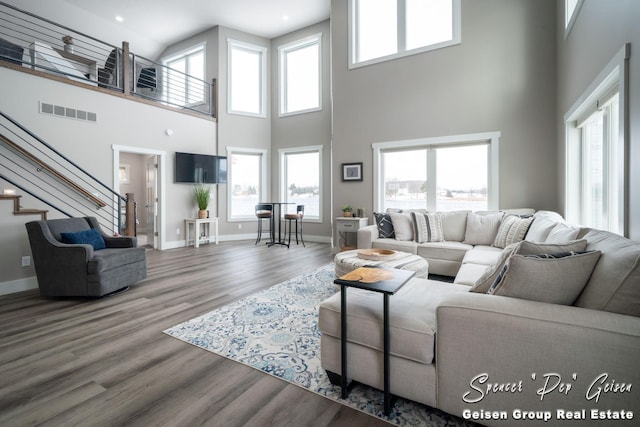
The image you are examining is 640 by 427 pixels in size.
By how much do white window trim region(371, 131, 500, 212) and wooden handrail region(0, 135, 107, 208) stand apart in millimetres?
4682

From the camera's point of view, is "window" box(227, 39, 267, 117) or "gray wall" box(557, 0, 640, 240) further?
"window" box(227, 39, 267, 117)

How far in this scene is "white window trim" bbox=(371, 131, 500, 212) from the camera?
4723 millimetres

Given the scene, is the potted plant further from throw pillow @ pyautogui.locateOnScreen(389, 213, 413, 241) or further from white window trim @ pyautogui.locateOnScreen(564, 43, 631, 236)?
white window trim @ pyautogui.locateOnScreen(564, 43, 631, 236)

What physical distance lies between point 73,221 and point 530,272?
15.6ft

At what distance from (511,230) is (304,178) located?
16.0 ft

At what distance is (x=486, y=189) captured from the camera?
486cm

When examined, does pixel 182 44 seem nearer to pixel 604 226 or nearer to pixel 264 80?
pixel 264 80

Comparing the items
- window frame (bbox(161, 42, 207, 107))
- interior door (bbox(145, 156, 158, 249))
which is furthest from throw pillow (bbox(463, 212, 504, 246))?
window frame (bbox(161, 42, 207, 107))

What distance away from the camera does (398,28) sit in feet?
17.7

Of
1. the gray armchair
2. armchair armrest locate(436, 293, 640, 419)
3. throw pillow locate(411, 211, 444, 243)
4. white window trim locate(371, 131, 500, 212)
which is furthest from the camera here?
white window trim locate(371, 131, 500, 212)

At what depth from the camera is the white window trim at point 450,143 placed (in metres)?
4.72

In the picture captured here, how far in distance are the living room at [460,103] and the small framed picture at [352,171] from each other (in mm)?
92

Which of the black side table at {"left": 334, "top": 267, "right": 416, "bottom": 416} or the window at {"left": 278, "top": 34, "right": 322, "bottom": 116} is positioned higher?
the window at {"left": 278, "top": 34, "right": 322, "bottom": 116}

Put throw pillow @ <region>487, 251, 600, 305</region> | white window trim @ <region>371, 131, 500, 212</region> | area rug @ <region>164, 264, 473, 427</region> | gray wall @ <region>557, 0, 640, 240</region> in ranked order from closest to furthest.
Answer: throw pillow @ <region>487, 251, 600, 305</region> → area rug @ <region>164, 264, 473, 427</region> → gray wall @ <region>557, 0, 640, 240</region> → white window trim @ <region>371, 131, 500, 212</region>
